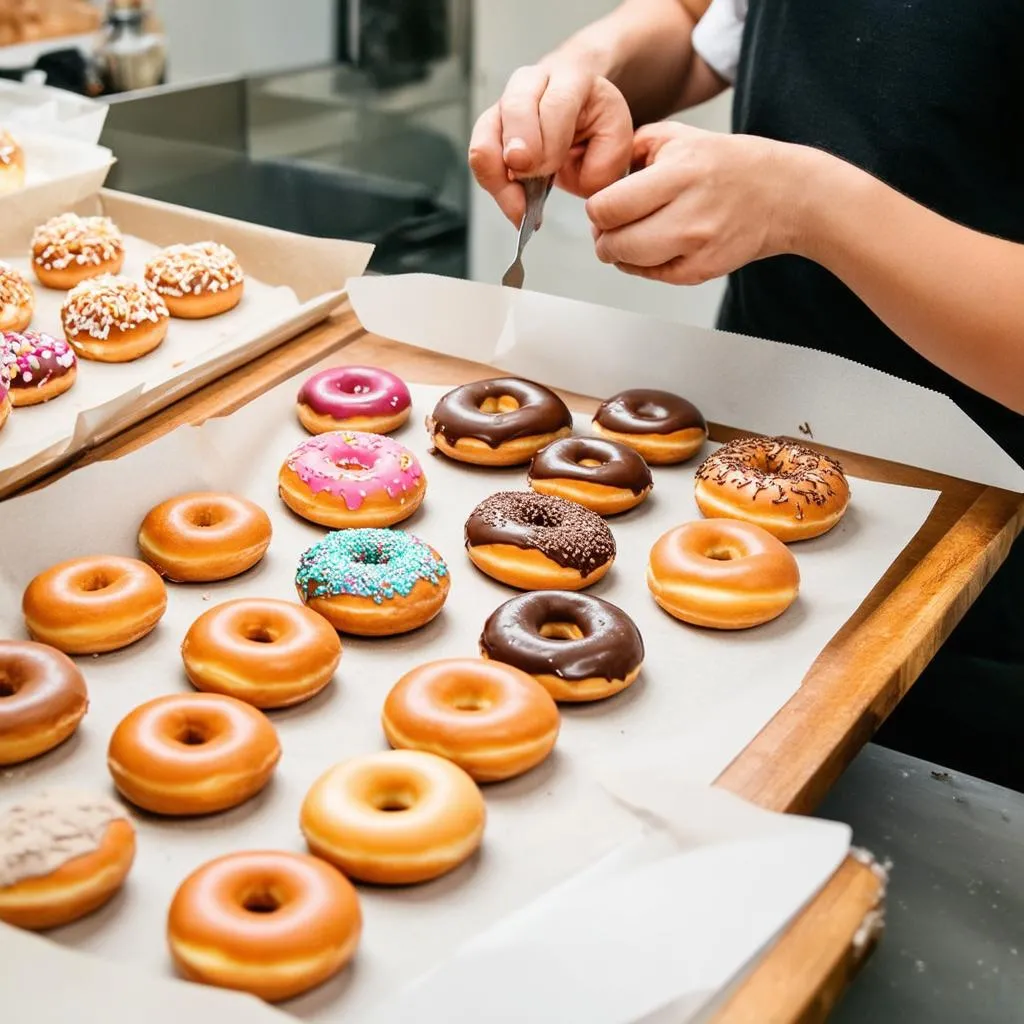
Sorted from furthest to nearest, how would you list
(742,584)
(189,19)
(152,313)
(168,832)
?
(189,19) → (152,313) → (742,584) → (168,832)

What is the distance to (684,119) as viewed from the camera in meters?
3.75

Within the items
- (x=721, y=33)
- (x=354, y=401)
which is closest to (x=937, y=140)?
(x=721, y=33)

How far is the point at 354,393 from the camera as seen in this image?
74.2 inches

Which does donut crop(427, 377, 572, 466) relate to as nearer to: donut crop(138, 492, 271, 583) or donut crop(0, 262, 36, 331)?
donut crop(138, 492, 271, 583)

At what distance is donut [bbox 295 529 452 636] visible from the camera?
1441mm

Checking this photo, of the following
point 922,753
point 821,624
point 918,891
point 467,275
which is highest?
point 821,624

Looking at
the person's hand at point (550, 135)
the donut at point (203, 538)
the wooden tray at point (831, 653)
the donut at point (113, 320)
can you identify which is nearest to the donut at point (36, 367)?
the donut at point (113, 320)

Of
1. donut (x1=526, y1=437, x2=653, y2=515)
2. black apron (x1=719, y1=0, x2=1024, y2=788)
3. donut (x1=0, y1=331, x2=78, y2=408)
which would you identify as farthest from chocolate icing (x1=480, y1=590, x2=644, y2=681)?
donut (x1=0, y1=331, x2=78, y2=408)

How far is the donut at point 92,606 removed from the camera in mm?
1375

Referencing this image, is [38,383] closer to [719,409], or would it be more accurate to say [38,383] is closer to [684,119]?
[719,409]

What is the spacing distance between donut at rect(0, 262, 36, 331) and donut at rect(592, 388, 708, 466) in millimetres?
969

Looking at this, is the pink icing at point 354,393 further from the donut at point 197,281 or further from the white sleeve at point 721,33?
the white sleeve at point 721,33

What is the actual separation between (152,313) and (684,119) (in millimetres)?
2165

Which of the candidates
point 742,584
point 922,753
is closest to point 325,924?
point 742,584
